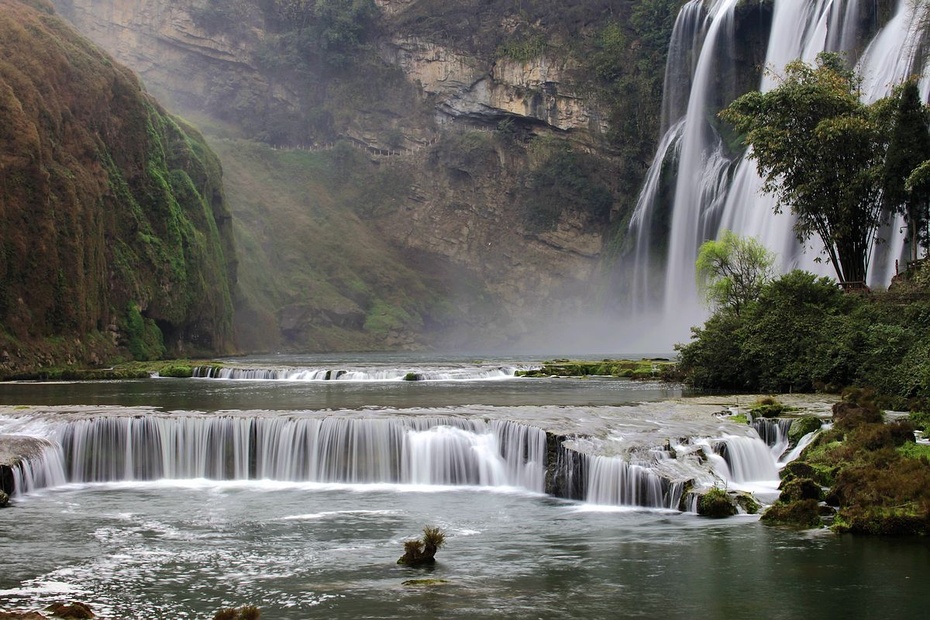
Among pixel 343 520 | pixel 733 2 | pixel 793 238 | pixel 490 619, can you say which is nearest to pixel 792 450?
pixel 343 520

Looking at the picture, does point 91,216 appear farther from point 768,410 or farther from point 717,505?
point 717,505

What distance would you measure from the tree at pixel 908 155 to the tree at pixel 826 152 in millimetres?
805

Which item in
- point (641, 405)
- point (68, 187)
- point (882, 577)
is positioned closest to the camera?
point (882, 577)

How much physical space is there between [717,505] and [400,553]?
6.85 meters

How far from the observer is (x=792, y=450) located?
952 inches

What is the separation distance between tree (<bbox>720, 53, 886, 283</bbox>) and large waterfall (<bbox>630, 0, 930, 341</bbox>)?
397 centimetres

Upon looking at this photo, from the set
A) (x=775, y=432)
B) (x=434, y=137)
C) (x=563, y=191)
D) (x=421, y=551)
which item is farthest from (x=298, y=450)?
(x=434, y=137)

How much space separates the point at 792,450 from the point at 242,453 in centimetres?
1423

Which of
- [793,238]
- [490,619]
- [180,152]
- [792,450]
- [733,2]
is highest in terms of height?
[733,2]

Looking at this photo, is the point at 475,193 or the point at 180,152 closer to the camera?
the point at 180,152

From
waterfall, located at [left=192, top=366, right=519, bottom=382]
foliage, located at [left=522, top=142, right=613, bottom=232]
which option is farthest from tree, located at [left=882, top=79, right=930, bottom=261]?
foliage, located at [left=522, top=142, right=613, bottom=232]

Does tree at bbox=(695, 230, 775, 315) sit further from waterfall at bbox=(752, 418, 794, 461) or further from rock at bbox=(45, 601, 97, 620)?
rock at bbox=(45, 601, 97, 620)

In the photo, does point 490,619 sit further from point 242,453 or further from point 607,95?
point 607,95

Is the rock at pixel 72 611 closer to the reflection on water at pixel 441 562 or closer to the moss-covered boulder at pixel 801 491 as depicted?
the reflection on water at pixel 441 562
